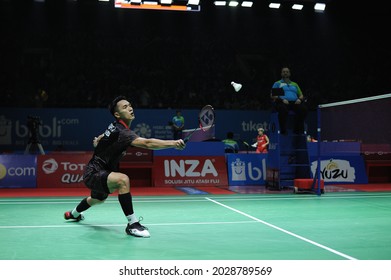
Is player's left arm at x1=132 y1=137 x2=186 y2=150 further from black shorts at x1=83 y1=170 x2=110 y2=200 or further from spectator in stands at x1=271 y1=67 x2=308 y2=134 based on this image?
spectator in stands at x1=271 y1=67 x2=308 y2=134

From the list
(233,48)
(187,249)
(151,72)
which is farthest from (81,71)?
(187,249)

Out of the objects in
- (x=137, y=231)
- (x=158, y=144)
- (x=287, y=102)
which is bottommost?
(x=137, y=231)

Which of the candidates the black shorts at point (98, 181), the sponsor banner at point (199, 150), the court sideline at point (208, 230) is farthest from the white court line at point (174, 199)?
the black shorts at point (98, 181)

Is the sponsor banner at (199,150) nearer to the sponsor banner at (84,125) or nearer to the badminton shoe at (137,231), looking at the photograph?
the badminton shoe at (137,231)

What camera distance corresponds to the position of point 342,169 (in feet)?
45.9

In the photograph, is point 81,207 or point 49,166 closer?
point 81,207

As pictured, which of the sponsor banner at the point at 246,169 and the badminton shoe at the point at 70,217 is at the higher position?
the sponsor banner at the point at 246,169

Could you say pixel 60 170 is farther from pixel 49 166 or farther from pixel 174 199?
pixel 174 199

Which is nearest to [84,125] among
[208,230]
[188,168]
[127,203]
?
[188,168]

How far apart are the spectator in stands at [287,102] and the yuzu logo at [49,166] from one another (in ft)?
19.1

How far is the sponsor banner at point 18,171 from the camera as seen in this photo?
1236 cm

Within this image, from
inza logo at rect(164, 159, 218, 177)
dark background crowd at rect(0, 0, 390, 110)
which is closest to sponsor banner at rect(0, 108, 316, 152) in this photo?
dark background crowd at rect(0, 0, 390, 110)

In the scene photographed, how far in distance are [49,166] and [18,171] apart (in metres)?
0.77
